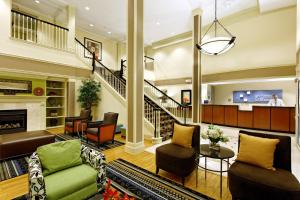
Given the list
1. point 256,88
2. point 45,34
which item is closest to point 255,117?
point 256,88

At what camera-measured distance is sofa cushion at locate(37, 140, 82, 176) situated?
6.47 ft

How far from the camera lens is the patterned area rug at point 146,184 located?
7.39ft

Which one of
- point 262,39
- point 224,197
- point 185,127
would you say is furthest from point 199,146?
point 262,39

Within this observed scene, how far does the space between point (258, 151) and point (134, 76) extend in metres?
2.90

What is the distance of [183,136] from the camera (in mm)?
2936

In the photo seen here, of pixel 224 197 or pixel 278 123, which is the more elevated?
pixel 278 123

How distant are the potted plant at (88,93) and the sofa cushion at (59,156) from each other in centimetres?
452

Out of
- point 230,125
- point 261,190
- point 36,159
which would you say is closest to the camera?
point 261,190

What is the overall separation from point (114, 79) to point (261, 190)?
251 inches

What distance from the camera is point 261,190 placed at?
5.87 ft

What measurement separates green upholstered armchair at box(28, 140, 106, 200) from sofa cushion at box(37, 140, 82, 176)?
4 centimetres

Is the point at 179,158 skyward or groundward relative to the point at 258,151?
groundward

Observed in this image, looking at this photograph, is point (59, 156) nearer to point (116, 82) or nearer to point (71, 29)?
point (116, 82)

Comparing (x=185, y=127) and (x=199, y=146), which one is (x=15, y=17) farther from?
(x=199, y=146)
